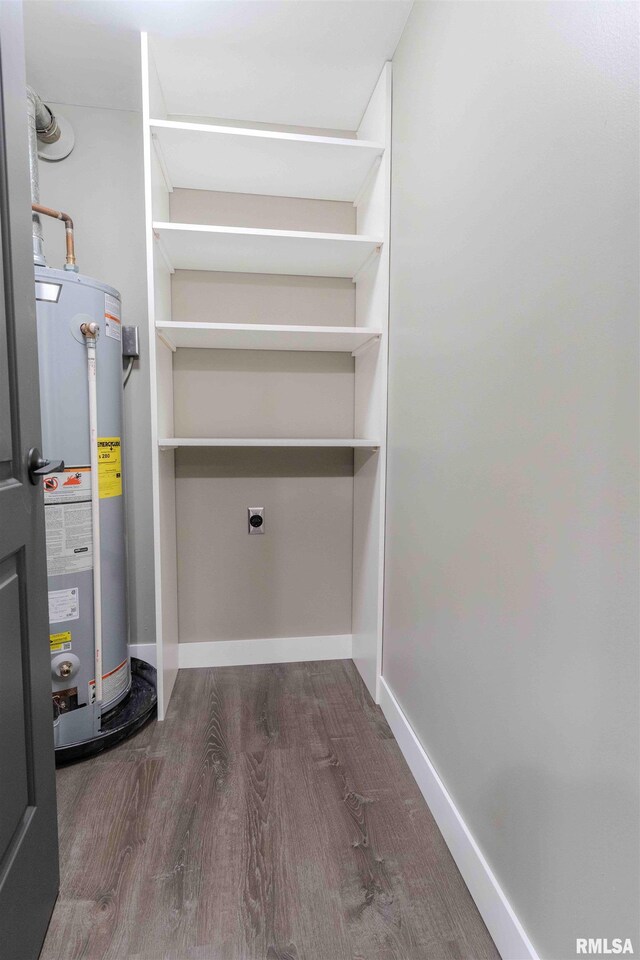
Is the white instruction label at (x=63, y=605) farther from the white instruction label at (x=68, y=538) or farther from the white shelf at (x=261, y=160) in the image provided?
the white shelf at (x=261, y=160)

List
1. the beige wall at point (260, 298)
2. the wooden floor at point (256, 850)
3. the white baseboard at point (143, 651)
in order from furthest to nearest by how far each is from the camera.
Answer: the white baseboard at point (143, 651) < the beige wall at point (260, 298) < the wooden floor at point (256, 850)

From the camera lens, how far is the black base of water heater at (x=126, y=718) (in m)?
1.66

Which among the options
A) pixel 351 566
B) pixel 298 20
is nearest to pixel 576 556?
pixel 351 566

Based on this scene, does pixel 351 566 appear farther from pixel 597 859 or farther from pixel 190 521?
pixel 597 859

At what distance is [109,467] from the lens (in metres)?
1.77

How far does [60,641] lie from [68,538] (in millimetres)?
344

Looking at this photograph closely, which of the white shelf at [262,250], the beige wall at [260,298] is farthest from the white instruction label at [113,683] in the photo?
the white shelf at [262,250]

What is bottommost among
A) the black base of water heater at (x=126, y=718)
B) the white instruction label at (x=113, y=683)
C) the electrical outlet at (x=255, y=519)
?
the black base of water heater at (x=126, y=718)

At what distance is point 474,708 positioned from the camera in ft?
3.98

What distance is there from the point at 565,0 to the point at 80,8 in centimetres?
149

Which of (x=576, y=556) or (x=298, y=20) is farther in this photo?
(x=298, y=20)

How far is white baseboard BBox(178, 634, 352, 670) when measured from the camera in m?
2.32

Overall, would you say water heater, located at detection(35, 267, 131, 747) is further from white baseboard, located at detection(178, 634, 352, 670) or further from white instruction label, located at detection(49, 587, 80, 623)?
white baseboard, located at detection(178, 634, 352, 670)

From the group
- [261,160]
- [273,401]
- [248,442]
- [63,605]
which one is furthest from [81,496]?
[261,160]
